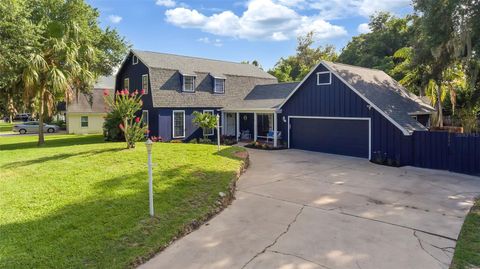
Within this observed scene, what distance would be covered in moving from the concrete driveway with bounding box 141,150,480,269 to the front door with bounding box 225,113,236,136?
11.9 meters

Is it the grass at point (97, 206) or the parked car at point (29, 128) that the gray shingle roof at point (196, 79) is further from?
the parked car at point (29, 128)

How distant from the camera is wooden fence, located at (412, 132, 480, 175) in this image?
11.3m

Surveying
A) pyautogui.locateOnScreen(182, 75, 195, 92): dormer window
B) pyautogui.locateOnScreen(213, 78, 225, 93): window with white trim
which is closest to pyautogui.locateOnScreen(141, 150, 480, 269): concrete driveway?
pyautogui.locateOnScreen(182, 75, 195, 92): dormer window

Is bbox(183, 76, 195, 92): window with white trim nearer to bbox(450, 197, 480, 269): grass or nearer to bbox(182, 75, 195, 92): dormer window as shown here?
bbox(182, 75, 195, 92): dormer window

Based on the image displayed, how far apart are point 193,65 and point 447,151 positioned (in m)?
16.8

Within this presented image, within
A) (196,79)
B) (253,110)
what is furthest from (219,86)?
(253,110)

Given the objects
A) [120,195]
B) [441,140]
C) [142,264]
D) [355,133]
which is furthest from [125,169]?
[441,140]

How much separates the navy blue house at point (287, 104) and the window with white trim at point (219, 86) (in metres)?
0.06

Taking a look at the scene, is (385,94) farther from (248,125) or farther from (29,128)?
(29,128)

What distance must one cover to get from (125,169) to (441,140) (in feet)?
37.3

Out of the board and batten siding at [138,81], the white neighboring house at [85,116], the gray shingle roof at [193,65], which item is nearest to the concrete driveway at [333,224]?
the board and batten siding at [138,81]

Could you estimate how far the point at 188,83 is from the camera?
71.1ft

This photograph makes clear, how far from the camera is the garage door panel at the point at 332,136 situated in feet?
48.8

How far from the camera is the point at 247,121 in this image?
22.5 metres
